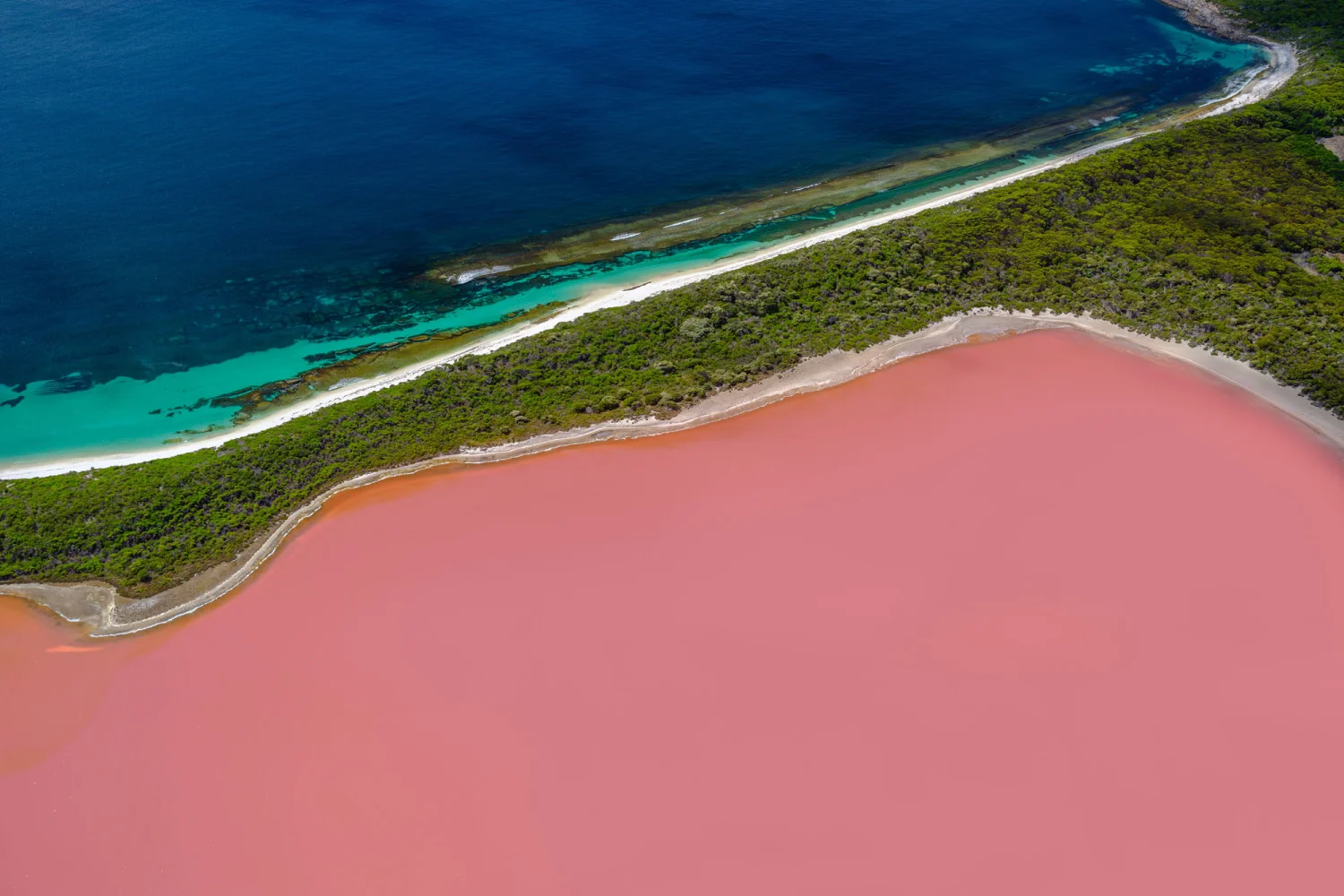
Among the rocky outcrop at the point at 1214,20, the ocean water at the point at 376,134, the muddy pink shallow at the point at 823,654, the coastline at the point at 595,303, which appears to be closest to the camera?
the muddy pink shallow at the point at 823,654

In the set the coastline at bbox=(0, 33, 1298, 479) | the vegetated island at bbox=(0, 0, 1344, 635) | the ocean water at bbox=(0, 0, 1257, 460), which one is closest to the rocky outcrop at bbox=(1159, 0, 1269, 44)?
the ocean water at bbox=(0, 0, 1257, 460)

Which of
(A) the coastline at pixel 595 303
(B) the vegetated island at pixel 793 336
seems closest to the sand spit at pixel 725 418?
(B) the vegetated island at pixel 793 336

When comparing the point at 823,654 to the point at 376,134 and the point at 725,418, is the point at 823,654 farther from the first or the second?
the point at 376,134

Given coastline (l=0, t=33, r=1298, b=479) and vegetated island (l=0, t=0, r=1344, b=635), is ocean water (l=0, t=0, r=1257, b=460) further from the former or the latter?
vegetated island (l=0, t=0, r=1344, b=635)

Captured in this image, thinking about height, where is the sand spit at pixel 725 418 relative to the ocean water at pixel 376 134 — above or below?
below

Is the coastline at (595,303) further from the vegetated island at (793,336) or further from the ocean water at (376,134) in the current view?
the vegetated island at (793,336)

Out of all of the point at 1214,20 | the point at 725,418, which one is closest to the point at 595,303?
the point at 725,418
